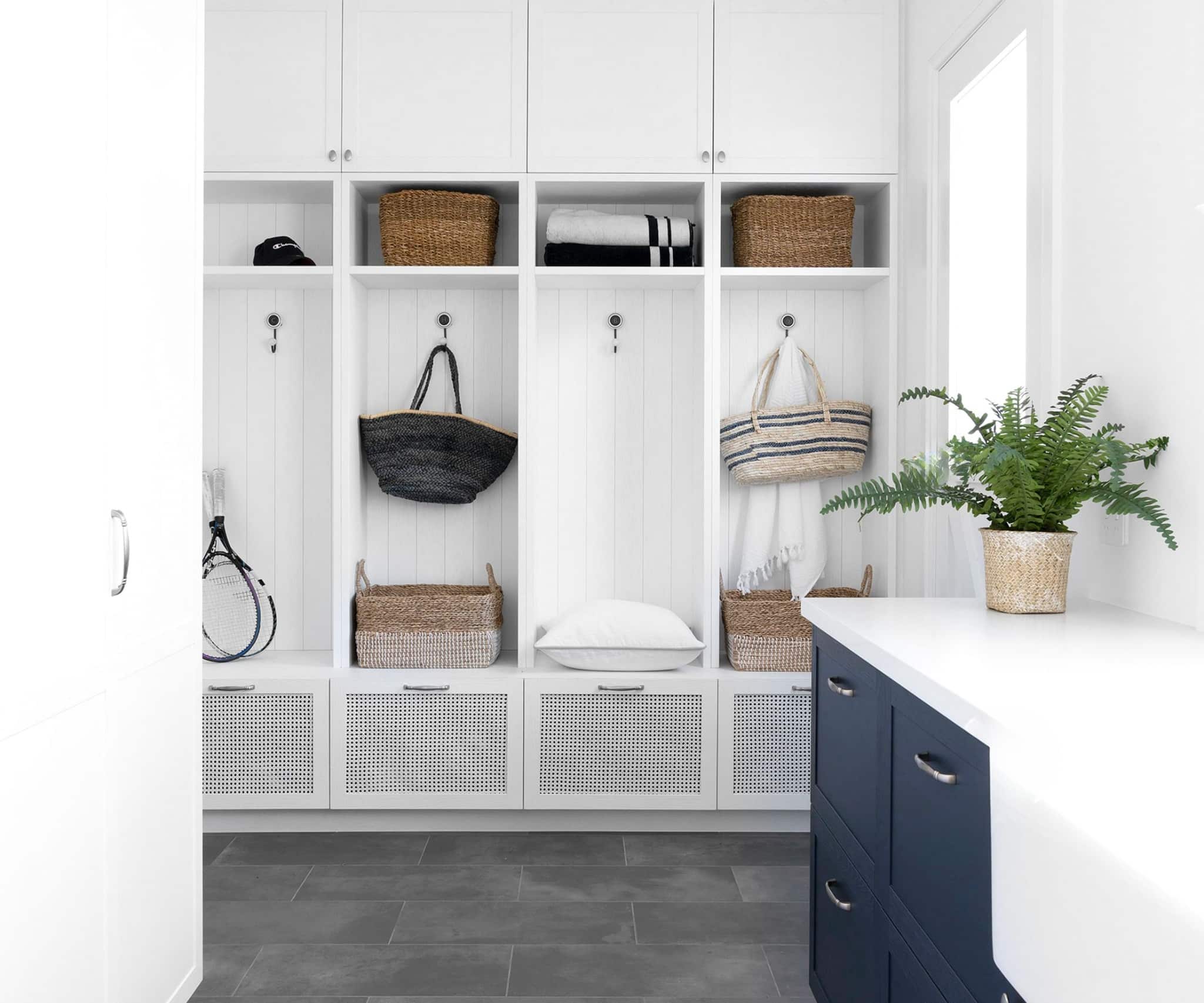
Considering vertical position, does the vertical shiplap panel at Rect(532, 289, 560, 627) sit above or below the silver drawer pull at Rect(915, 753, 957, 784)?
above

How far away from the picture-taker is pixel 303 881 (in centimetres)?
254

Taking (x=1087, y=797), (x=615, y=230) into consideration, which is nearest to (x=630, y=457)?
(x=615, y=230)

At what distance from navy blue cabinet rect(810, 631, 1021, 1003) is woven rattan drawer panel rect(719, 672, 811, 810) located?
0.90 metres

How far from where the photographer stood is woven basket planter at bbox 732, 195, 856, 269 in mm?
2883

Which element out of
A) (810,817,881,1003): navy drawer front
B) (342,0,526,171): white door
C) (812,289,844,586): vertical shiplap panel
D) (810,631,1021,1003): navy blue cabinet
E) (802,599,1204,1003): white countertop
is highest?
(342,0,526,171): white door

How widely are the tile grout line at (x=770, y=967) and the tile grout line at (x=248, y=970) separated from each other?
3.83 ft

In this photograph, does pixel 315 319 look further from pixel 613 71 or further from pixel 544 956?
pixel 544 956

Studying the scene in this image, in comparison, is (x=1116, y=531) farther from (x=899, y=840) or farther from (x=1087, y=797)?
(x=1087, y=797)

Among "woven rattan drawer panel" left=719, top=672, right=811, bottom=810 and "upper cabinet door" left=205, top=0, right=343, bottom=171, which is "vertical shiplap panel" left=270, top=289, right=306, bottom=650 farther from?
"woven rattan drawer panel" left=719, top=672, right=811, bottom=810

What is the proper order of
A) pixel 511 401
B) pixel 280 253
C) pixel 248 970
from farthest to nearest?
pixel 511 401
pixel 280 253
pixel 248 970

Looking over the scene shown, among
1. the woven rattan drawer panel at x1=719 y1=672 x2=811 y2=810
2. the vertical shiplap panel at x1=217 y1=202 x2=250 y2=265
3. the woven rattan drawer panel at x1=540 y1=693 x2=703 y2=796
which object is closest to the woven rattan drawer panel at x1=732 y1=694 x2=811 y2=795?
the woven rattan drawer panel at x1=719 y1=672 x2=811 y2=810

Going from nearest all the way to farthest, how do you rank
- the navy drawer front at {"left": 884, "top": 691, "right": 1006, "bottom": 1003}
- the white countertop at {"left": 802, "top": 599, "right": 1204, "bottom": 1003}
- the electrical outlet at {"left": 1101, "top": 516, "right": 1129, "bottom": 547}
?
the white countertop at {"left": 802, "top": 599, "right": 1204, "bottom": 1003} < the navy drawer front at {"left": 884, "top": 691, "right": 1006, "bottom": 1003} < the electrical outlet at {"left": 1101, "top": 516, "right": 1129, "bottom": 547}

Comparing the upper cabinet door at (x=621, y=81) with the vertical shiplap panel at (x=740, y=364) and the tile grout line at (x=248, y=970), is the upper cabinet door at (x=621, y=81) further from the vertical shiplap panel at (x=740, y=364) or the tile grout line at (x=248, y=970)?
the tile grout line at (x=248, y=970)

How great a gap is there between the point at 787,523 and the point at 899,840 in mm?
1769
